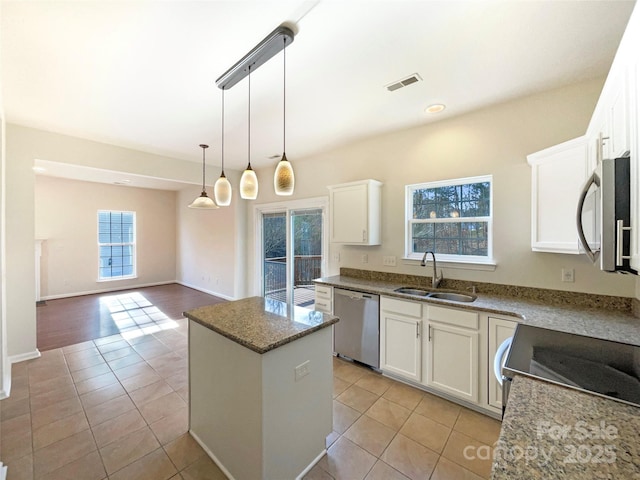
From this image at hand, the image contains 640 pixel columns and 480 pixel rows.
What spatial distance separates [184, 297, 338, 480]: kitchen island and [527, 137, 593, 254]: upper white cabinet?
1.86m

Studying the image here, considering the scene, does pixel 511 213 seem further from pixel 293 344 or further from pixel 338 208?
pixel 293 344

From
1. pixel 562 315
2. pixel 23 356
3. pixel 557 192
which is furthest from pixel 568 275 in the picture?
pixel 23 356

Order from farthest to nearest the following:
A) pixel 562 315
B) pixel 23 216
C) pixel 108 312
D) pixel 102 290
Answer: pixel 102 290 < pixel 108 312 < pixel 23 216 < pixel 562 315

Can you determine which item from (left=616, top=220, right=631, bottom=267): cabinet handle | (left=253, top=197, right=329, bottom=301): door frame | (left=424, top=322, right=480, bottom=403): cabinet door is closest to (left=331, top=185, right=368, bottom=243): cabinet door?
(left=253, top=197, right=329, bottom=301): door frame

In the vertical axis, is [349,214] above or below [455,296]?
above

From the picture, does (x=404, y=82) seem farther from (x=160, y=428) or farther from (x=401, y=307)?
(x=160, y=428)

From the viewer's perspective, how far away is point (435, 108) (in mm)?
2645

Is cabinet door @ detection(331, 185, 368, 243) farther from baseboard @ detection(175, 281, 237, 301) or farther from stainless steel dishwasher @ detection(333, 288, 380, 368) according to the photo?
baseboard @ detection(175, 281, 237, 301)

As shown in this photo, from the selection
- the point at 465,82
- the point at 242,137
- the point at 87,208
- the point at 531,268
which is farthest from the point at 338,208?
the point at 87,208

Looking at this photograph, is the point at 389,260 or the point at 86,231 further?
the point at 86,231

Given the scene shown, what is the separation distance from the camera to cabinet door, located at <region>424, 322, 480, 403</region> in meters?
2.23

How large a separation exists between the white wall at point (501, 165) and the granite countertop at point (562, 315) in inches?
7.0

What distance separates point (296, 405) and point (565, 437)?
50.6 inches

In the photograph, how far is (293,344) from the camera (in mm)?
1576
